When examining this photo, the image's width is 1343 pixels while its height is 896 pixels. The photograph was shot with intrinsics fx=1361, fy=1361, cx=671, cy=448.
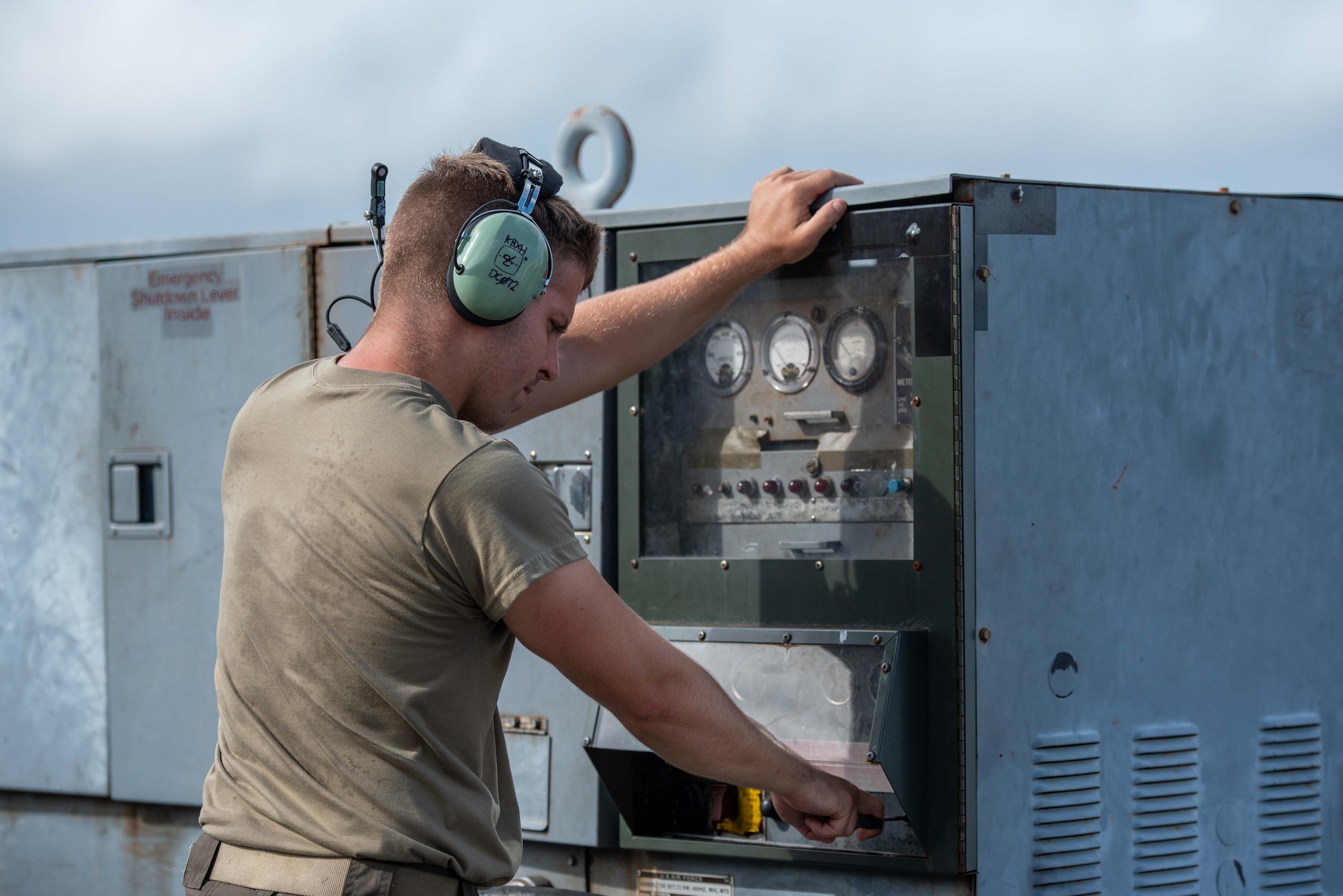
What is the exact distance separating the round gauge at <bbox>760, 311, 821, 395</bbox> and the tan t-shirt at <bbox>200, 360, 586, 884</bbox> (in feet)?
3.37

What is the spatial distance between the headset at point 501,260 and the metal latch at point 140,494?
5.28 ft

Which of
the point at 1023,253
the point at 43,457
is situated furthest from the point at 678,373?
the point at 43,457

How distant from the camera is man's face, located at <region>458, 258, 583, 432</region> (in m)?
1.77

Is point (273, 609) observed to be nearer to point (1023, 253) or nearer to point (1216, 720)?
point (1023, 253)

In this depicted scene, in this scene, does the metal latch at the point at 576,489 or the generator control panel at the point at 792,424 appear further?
the metal latch at the point at 576,489

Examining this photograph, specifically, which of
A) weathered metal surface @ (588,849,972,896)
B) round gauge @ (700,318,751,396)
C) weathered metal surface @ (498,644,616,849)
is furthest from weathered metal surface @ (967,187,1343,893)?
weathered metal surface @ (498,644,616,849)

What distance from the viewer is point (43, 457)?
126 inches

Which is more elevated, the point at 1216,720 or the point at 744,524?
the point at 744,524

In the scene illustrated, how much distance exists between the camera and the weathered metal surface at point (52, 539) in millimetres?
3127

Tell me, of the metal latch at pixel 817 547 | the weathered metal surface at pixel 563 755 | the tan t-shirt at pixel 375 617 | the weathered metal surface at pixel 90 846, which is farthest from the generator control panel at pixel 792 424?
the weathered metal surface at pixel 90 846

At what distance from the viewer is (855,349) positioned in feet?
8.09

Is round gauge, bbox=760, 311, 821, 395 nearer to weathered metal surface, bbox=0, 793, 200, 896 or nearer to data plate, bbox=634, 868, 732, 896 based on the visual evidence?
data plate, bbox=634, 868, 732, 896

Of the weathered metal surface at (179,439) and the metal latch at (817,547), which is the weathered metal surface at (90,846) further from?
the metal latch at (817,547)

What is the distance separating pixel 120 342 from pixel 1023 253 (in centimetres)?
201
